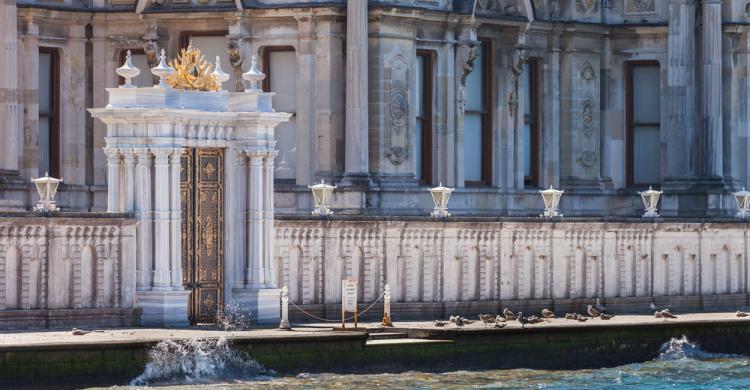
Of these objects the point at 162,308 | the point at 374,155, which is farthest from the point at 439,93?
the point at 162,308

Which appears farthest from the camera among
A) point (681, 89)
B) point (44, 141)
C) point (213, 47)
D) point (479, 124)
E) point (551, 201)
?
point (681, 89)

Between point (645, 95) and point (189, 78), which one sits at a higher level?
point (645, 95)

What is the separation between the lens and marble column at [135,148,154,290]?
34375 millimetres

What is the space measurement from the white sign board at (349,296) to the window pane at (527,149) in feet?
43.7

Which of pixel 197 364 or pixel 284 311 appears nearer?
pixel 197 364

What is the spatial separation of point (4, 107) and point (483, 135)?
10029 millimetres

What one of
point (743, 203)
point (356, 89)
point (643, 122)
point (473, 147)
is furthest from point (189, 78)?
point (643, 122)

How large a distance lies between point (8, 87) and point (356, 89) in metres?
6.18

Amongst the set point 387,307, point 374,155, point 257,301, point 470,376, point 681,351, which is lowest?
point 470,376

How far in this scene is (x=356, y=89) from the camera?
44.2 m


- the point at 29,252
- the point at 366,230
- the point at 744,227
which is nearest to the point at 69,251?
the point at 29,252

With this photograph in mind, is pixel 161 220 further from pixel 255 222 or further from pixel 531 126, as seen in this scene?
pixel 531 126

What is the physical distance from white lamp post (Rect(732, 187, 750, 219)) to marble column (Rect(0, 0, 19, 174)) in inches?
520

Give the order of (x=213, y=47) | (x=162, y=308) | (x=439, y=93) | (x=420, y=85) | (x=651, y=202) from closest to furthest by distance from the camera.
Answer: (x=162, y=308)
(x=651, y=202)
(x=213, y=47)
(x=420, y=85)
(x=439, y=93)
